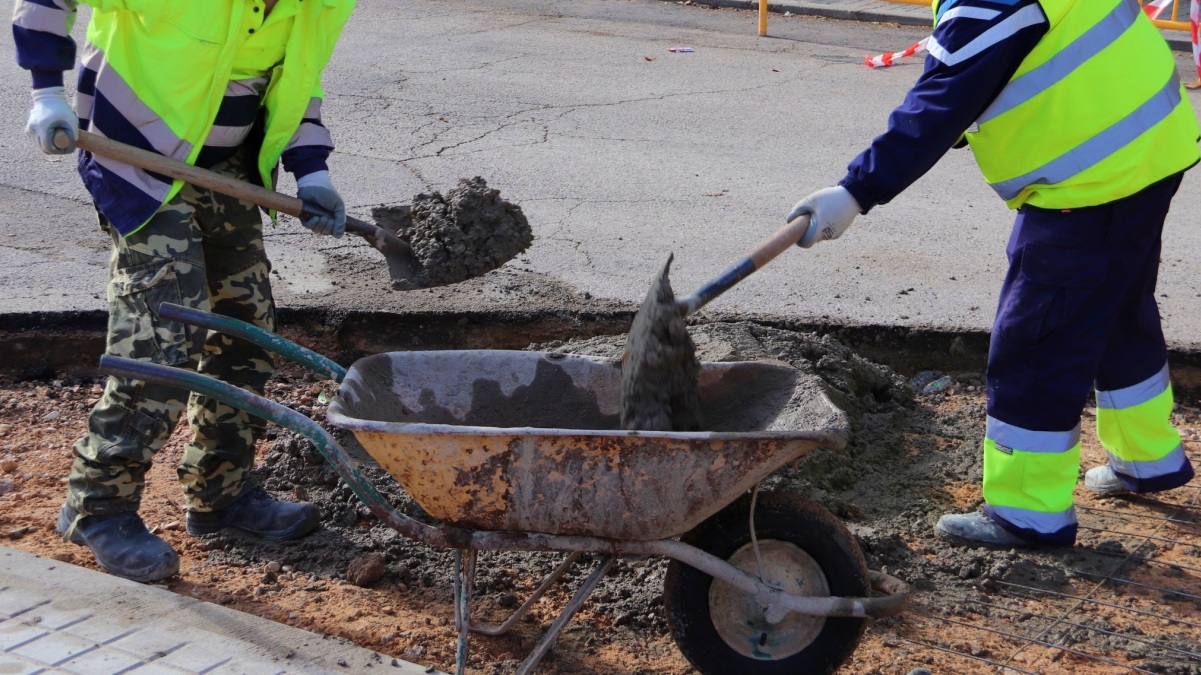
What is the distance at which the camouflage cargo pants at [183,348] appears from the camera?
3180 millimetres

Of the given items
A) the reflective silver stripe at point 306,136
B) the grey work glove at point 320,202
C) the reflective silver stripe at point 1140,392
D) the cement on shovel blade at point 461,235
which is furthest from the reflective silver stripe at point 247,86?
the reflective silver stripe at point 1140,392

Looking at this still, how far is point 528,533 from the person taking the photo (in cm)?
274

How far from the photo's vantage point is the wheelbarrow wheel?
2809 mm

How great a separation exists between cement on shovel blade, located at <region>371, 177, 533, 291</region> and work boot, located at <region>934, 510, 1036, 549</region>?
5.88 feet

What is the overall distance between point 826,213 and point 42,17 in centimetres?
212

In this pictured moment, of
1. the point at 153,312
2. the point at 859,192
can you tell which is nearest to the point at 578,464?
the point at 859,192

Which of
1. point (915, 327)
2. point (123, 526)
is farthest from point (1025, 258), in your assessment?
point (123, 526)

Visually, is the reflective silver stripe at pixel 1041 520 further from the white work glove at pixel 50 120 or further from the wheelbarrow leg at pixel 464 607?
the white work glove at pixel 50 120

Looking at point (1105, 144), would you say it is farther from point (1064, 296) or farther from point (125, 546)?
point (125, 546)

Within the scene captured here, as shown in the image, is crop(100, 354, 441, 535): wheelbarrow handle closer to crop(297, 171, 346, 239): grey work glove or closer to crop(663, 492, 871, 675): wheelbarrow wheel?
crop(663, 492, 871, 675): wheelbarrow wheel

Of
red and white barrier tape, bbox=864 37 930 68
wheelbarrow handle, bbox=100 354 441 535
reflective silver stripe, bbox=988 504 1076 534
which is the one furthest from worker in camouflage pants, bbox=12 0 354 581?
red and white barrier tape, bbox=864 37 930 68

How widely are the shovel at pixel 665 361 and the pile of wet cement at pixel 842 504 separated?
629mm

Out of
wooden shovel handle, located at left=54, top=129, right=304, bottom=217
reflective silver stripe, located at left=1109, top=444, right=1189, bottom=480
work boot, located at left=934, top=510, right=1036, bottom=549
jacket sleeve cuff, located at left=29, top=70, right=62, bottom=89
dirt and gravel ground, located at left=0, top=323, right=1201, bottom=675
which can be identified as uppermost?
jacket sleeve cuff, located at left=29, top=70, right=62, bottom=89

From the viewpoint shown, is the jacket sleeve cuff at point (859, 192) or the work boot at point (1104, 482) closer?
the jacket sleeve cuff at point (859, 192)
